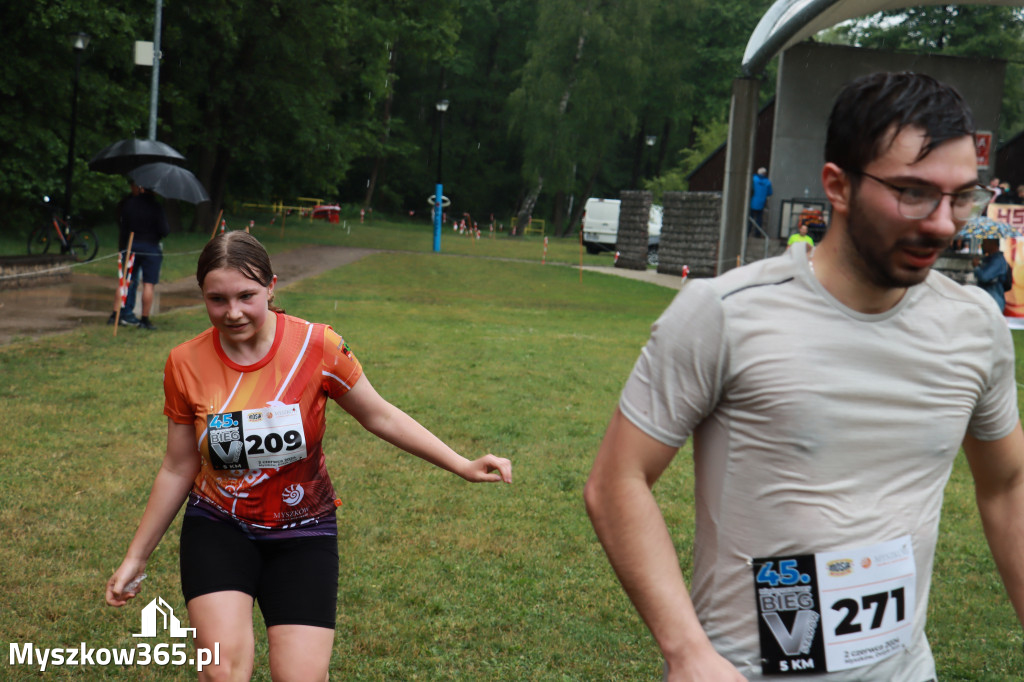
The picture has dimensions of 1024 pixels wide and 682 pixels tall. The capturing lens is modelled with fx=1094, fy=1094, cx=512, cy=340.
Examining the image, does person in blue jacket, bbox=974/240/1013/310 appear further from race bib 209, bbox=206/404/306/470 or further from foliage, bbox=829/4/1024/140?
foliage, bbox=829/4/1024/140

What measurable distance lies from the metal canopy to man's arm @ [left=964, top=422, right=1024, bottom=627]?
16.2 metres

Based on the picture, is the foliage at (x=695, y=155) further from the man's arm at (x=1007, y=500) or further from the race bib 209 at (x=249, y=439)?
the man's arm at (x=1007, y=500)

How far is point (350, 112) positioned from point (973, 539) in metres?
42.2

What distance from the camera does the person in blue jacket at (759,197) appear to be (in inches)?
1072

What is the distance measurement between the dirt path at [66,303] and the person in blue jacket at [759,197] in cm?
1112

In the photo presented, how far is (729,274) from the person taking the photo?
2.04 meters

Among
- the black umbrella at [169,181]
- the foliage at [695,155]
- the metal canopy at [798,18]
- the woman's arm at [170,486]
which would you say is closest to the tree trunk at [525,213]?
the foliage at [695,155]

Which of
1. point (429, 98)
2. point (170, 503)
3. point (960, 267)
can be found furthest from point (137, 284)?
point (429, 98)

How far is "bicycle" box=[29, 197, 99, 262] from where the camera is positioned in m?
23.2

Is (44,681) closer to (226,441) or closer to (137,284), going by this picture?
(226,441)

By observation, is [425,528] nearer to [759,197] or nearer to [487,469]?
[487,469]

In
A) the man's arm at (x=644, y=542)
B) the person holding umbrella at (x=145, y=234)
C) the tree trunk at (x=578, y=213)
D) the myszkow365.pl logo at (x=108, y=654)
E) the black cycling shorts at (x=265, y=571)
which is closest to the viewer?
the man's arm at (x=644, y=542)

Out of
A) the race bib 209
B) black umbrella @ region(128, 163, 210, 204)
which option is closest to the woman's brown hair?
the race bib 209

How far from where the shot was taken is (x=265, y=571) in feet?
11.1
